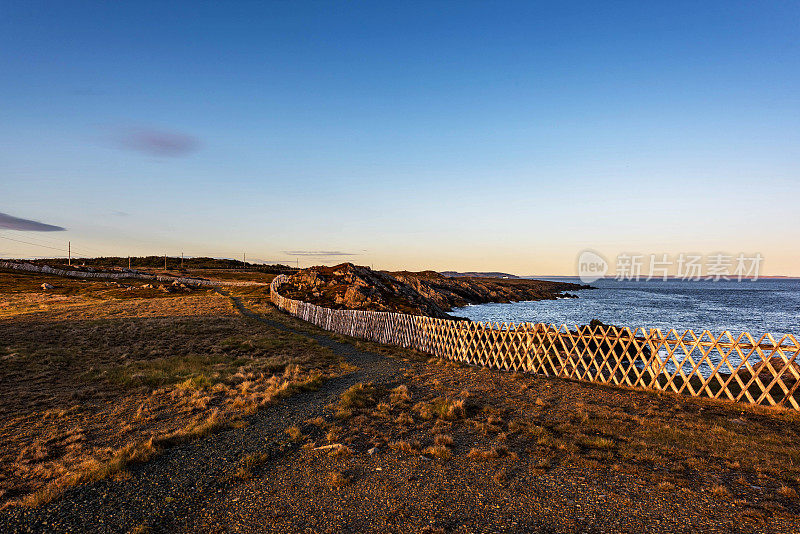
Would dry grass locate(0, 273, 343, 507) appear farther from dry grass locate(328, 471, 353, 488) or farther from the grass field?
dry grass locate(328, 471, 353, 488)

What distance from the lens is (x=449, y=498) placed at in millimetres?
6086

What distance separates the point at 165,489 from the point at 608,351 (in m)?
18.4

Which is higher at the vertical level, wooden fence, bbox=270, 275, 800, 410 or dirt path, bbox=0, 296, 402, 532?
wooden fence, bbox=270, 275, 800, 410

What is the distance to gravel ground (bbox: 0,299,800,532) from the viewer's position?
5.46 meters

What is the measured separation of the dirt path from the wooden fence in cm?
918

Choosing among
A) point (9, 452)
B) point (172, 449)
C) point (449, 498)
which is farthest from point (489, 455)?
point (9, 452)

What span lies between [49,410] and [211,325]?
15.3 meters

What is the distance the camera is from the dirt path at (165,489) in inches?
222

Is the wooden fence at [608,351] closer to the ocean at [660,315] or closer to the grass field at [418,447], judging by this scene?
the grass field at [418,447]

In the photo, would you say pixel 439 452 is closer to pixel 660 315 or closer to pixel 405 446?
pixel 405 446

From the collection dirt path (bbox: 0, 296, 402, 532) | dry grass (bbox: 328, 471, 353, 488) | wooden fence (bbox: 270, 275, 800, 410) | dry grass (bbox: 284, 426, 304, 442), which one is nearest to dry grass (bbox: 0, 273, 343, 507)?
dirt path (bbox: 0, 296, 402, 532)

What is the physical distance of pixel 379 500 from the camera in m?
6.05

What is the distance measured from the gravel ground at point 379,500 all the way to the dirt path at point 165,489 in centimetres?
2

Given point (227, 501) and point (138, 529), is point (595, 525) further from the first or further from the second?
point (138, 529)
